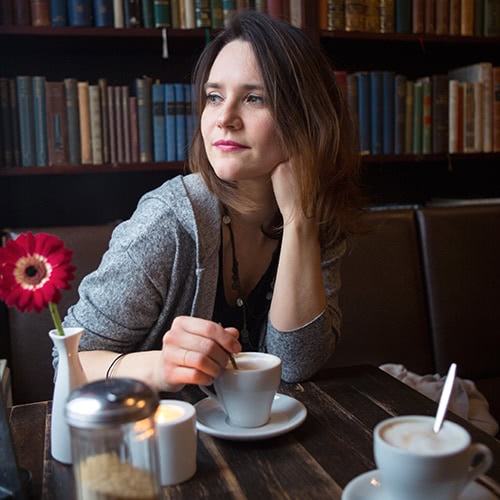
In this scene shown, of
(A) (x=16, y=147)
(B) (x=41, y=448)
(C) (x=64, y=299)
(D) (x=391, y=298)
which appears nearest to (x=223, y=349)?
(B) (x=41, y=448)

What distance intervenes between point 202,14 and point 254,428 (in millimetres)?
1434

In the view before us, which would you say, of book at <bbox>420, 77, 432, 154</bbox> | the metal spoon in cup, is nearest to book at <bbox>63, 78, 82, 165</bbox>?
book at <bbox>420, 77, 432, 154</bbox>

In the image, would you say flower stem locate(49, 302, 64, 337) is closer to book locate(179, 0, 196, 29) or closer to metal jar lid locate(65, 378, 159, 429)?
metal jar lid locate(65, 378, 159, 429)

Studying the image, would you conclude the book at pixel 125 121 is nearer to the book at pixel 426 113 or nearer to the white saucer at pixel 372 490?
the book at pixel 426 113

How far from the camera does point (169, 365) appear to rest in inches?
33.4

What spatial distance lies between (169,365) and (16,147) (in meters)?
1.23

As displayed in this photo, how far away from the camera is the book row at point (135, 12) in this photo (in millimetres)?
1807

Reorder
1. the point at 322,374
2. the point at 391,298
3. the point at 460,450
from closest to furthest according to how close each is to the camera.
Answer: the point at 460,450 → the point at 322,374 → the point at 391,298

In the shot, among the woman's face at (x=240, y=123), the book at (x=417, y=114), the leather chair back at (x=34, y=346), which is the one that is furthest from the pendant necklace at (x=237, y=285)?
the book at (x=417, y=114)

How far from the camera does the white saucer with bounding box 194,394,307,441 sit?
0.79 m

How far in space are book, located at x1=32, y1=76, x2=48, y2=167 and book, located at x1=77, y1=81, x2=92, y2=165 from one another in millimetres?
100

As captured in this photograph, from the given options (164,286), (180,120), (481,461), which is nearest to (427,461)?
(481,461)

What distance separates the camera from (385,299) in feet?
5.68

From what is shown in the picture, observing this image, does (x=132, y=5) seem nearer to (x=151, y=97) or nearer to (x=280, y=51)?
(x=151, y=97)
